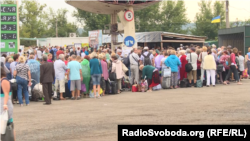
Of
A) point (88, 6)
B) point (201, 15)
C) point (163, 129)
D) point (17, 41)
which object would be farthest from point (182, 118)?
point (201, 15)

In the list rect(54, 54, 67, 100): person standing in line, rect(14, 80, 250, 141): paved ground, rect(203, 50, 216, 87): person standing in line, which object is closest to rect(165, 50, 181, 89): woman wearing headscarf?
rect(203, 50, 216, 87): person standing in line

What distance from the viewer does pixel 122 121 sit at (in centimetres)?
1025

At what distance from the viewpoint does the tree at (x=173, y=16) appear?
85.6 metres

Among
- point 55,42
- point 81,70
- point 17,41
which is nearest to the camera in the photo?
point 81,70

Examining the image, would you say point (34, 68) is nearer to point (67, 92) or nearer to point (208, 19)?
point (67, 92)

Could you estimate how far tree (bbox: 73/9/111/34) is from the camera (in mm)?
76938

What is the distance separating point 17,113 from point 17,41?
395 inches

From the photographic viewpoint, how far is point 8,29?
21.8 m

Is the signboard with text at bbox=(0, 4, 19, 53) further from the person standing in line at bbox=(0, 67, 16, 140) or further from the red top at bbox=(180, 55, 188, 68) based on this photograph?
the person standing in line at bbox=(0, 67, 16, 140)

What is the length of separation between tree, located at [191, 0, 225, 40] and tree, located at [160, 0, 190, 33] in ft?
21.8

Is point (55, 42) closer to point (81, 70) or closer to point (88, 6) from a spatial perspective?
point (88, 6)

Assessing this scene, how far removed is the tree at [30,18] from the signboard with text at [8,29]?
164ft

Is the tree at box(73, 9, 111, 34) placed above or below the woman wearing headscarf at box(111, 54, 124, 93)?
above

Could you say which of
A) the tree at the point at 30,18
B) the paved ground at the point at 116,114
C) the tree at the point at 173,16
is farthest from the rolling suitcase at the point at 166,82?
the tree at the point at 173,16
